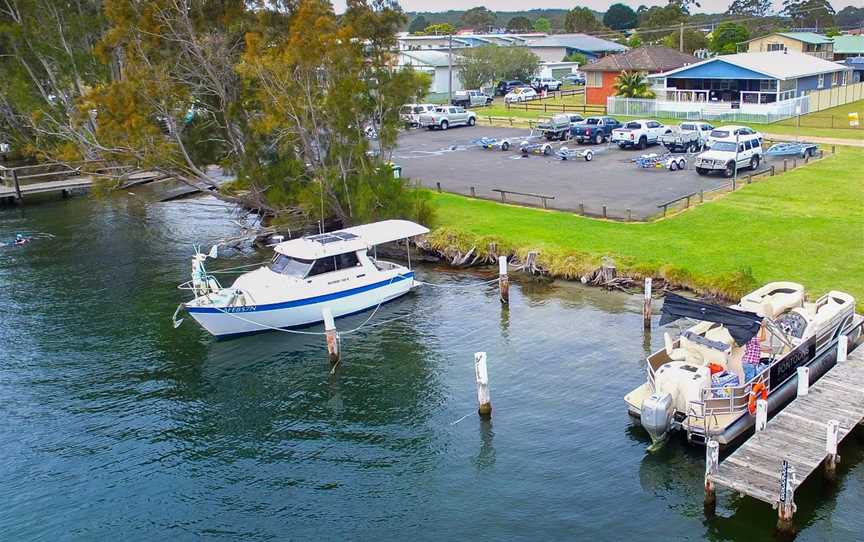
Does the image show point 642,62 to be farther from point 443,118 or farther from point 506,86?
point 506,86

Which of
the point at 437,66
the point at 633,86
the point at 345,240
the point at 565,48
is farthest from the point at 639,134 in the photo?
the point at 565,48

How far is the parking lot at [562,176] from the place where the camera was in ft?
135

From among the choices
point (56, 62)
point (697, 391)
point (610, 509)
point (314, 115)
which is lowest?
point (610, 509)

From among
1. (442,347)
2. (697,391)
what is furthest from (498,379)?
(697,391)

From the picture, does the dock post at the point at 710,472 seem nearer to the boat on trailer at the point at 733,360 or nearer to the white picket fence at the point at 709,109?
the boat on trailer at the point at 733,360

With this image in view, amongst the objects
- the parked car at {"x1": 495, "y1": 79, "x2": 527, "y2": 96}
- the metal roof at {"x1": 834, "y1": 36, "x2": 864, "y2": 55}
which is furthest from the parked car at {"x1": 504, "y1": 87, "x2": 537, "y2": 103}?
the metal roof at {"x1": 834, "y1": 36, "x2": 864, "y2": 55}

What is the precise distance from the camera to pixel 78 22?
4781 cm

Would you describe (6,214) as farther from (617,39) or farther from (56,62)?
(617,39)

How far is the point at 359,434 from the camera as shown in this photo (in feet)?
70.5

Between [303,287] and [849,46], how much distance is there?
104 metres

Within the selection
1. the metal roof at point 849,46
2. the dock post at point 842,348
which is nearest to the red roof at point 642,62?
the metal roof at point 849,46

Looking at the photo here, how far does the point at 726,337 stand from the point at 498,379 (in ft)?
21.5

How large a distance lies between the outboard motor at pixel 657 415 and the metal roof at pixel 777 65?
181 feet

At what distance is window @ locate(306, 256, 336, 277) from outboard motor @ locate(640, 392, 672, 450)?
1397cm
